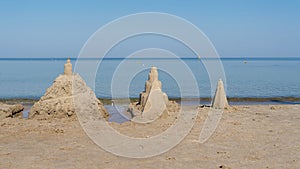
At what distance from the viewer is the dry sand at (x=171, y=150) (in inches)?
357

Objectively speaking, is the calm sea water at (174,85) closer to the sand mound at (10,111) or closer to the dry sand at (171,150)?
the sand mound at (10,111)

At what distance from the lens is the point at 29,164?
8906mm

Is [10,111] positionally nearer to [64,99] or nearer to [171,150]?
[64,99]

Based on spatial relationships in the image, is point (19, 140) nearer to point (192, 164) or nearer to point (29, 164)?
point (29, 164)

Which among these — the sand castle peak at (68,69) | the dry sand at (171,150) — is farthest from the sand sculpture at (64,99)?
the dry sand at (171,150)

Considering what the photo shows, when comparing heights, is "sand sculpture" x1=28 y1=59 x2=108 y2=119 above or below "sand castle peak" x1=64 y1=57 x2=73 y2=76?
below

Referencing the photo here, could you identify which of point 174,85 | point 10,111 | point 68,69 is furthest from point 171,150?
point 174,85

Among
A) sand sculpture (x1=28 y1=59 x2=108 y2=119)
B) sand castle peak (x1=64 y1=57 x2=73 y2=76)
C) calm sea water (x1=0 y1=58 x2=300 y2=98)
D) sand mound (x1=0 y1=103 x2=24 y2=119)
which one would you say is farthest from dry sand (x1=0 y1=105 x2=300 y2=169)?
calm sea water (x1=0 y1=58 x2=300 y2=98)

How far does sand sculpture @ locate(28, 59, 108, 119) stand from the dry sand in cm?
108

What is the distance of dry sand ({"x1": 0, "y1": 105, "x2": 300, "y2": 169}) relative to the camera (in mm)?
9070

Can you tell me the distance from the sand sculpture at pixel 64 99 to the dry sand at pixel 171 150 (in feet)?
3.53

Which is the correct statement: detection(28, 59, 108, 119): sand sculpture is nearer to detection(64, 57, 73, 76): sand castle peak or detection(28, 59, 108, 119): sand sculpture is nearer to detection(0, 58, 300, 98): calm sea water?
detection(64, 57, 73, 76): sand castle peak

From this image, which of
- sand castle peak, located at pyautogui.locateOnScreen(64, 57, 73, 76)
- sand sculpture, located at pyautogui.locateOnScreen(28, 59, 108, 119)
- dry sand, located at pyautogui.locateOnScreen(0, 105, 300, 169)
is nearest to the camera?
dry sand, located at pyautogui.locateOnScreen(0, 105, 300, 169)

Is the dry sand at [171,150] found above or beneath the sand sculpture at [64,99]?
beneath
